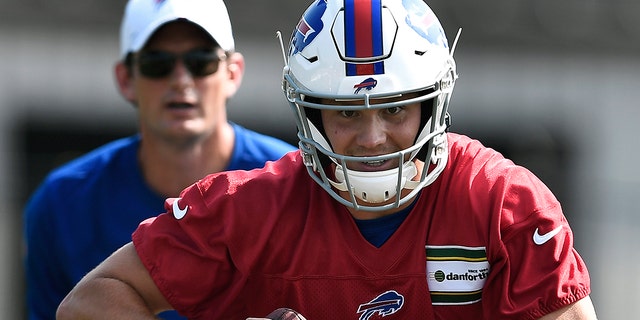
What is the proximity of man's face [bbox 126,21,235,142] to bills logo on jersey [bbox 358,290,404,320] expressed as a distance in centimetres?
195

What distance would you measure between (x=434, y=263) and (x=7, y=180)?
582cm

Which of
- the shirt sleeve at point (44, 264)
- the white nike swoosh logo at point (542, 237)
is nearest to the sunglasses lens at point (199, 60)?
the shirt sleeve at point (44, 264)

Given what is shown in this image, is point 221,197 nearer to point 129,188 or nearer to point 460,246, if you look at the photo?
point 460,246

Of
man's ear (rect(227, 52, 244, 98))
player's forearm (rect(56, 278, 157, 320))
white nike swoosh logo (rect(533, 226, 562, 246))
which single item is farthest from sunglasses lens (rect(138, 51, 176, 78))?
white nike swoosh logo (rect(533, 226, 562, 246))

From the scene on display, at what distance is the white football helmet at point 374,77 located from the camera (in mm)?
4016

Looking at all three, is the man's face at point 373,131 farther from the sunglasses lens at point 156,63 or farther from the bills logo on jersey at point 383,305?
the sunglasses lens at point 156,63

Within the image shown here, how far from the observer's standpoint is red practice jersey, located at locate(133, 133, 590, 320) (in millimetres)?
4059

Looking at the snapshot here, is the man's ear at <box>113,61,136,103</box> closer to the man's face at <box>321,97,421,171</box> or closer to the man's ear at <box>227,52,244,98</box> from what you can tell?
the man's ear at <box>227,52,244,98</box>

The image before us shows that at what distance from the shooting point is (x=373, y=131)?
4004 millimetres

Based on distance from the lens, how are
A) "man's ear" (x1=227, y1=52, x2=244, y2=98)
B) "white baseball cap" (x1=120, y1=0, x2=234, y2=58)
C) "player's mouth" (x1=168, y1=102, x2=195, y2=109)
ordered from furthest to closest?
1. "man's ear" (x1=227, y1=52, x2=244, y2=98)
2. "player's mouth" (x1=168, y1=102, x2=195, y2=109)
3. "white baseball cap" (x1=120, y1=0, x2=234, y2=58)

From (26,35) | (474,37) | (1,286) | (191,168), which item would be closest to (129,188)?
(191,168)

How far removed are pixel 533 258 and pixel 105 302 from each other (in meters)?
1.29

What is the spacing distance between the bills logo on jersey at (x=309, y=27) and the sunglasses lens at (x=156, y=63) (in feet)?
5.74

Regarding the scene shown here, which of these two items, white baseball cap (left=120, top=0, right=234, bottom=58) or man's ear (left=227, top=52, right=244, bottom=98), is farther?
man's ear (left=227, top=52, right=244, bottom=98)
